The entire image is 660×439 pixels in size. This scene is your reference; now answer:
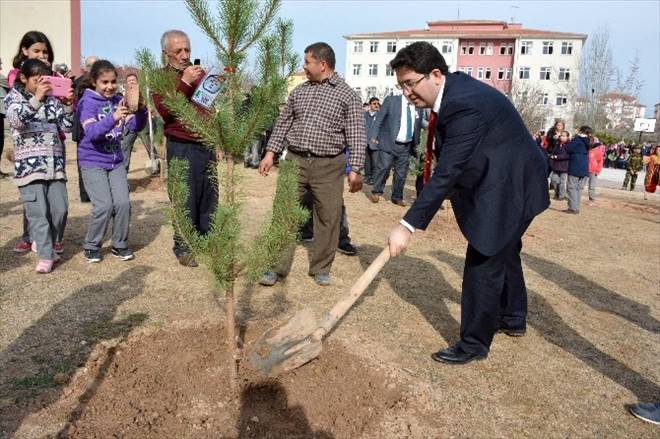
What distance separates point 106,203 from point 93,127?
690mm

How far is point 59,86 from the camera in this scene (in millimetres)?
4480

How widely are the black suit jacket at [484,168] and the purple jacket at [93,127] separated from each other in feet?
9.49

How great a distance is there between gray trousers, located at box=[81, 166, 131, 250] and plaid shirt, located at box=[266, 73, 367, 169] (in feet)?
4.87

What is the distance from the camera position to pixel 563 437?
2.70 metres

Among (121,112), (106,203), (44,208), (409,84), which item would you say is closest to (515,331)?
(409,84)

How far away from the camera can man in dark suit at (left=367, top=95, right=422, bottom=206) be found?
8.99 m

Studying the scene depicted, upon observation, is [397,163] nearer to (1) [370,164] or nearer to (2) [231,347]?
(1) [370,164]

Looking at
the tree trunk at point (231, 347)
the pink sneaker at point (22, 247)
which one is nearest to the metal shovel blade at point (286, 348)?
the tree trunk at point (231, 347)

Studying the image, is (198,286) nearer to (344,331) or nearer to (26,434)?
(344,331)

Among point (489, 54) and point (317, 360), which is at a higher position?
point (489, 54)

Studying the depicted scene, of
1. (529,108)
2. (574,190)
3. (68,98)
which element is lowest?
(574,190)

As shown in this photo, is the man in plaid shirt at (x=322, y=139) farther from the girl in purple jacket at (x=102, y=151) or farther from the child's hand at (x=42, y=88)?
the child's hand at (x=42, y=88)

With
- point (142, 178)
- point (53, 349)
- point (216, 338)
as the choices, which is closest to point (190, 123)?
point (216, 338)

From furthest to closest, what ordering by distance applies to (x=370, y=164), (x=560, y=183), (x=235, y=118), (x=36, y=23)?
(x=36, y=23) < (x=370, y=164) < (x=560, y=183) < (x=235, y=118)
